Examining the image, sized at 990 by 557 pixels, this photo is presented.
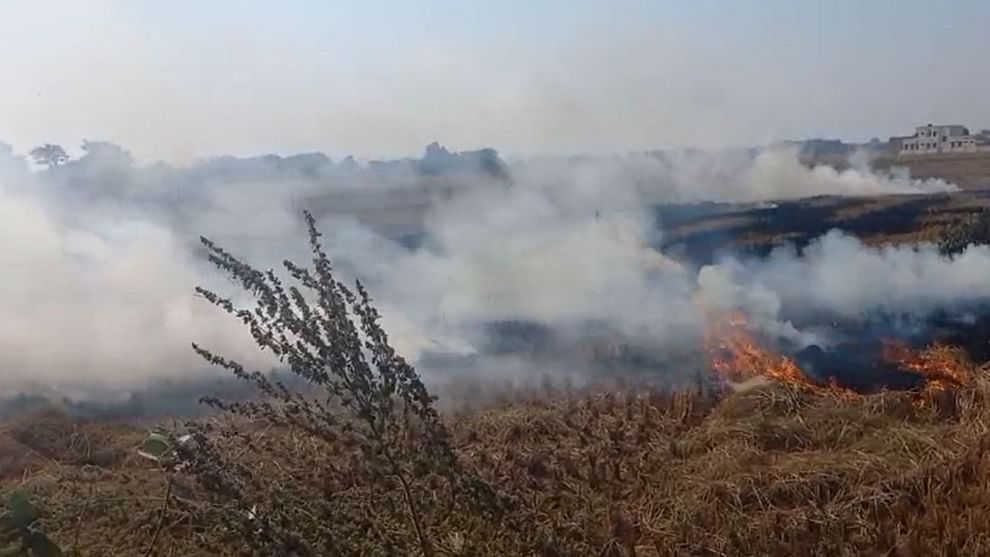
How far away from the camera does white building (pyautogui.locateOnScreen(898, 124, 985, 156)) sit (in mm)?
6336

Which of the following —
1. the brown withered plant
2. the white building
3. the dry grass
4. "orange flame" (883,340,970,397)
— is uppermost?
the white building

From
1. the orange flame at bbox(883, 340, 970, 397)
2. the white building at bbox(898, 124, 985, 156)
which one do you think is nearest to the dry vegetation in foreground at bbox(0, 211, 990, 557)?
the orange flame at bbox(883, 340, 970, 397)

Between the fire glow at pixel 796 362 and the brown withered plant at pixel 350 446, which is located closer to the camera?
the brown withered plant at pixel 350 446

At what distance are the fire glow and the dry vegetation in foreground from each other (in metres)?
0.13

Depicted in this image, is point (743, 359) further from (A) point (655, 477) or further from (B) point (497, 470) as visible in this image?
(B) point (497, 470)

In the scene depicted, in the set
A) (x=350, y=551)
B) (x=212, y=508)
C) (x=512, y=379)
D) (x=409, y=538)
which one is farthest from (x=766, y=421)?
(x=212, y=508)

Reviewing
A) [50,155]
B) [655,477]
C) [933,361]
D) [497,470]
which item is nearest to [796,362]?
[933,361]

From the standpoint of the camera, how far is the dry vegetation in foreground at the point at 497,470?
3.40 metres

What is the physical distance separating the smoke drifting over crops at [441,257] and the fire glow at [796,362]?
0.52ft

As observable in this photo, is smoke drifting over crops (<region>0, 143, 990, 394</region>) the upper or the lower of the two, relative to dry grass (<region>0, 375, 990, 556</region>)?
upper

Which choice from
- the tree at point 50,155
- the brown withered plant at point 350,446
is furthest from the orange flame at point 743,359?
the tree at point 50,155

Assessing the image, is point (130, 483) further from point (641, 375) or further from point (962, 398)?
point (962, 398)

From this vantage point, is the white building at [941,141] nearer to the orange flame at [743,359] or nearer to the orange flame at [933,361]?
the orange flame at [933,361]

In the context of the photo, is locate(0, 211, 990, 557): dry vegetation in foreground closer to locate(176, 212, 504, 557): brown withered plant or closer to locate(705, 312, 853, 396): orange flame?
locate(176, 212, 504, 557): brown withered plant
